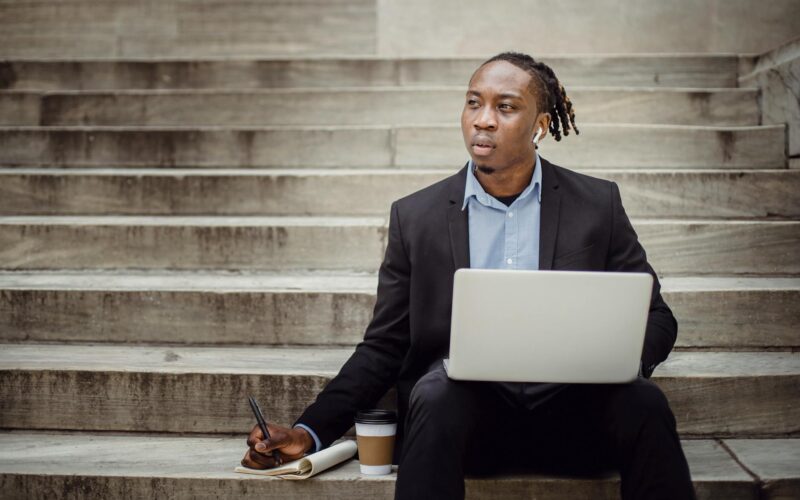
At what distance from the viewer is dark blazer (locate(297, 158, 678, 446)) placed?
8.70ft

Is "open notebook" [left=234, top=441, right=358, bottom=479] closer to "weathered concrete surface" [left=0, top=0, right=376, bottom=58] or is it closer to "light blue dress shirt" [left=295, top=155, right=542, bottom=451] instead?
"light blue dress shirt" [left=295, top=155, right=542, bottom=451]

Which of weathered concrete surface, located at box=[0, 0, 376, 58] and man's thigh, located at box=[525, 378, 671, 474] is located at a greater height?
weathered concrete surface, located at box=[0, 0, 376, 58]

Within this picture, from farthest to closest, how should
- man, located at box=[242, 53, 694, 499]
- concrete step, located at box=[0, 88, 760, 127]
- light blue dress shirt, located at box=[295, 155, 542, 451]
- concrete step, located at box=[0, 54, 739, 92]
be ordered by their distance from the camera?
concrete step, located at box=[0, 54, 739, 92], concrete step, located at box=[0, 88, 760, 127], light blue dress shirt, located at box=[295, 155, 542, 451], man, located at box=[242, 53, 694, 499]

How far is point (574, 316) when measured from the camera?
2.16 meters

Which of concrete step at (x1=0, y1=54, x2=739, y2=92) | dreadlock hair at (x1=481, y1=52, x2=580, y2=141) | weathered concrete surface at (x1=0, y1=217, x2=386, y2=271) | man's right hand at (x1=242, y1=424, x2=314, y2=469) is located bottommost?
man's right hand at (x1=242, y1=424, x2=314, y2=469)

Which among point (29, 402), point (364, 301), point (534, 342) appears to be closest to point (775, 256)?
point (364, 301)

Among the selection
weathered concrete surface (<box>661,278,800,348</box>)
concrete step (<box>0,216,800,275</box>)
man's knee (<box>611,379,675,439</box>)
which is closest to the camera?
man's knee (<box>611,379,675,439</box>)

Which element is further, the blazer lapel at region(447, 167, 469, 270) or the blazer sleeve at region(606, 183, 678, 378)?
the blazer lapel at region(447, 167, 469, 270)

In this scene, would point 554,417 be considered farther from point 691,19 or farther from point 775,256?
point 691,19

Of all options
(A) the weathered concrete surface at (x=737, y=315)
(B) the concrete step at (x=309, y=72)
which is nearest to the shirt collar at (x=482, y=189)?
(A) the weathered concrete surface at (x=737, y=315)

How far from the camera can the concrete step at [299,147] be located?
4.46m

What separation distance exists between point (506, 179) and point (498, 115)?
20 cm

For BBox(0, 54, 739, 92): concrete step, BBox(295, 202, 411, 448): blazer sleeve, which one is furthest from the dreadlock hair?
BBox(0, 54, 739, 92): concrete step

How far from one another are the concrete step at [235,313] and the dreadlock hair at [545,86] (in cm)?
92
